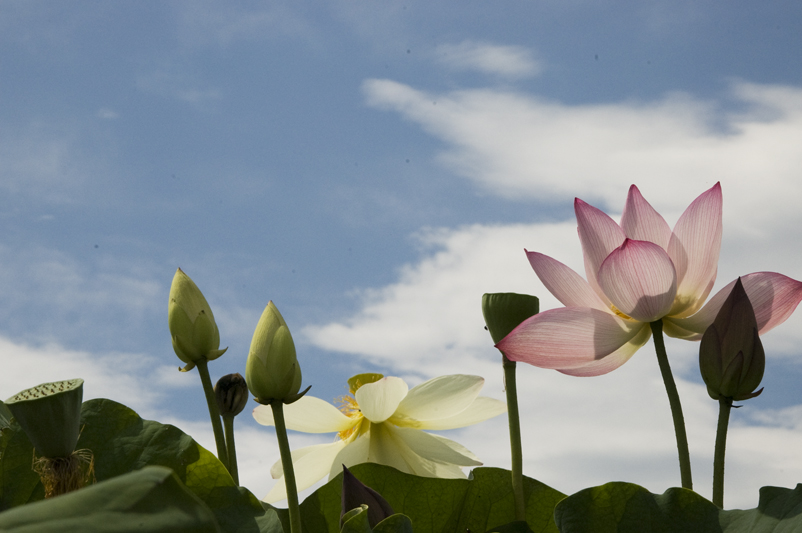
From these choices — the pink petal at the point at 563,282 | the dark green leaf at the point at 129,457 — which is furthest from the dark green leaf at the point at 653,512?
the dark green leaf at the point at 129,457

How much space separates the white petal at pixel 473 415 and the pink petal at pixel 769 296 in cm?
39

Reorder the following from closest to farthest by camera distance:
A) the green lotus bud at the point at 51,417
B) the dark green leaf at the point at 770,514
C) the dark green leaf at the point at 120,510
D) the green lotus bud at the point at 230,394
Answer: the dark green leaf at the point at 120,510, the green lotus bud at the point at 51,417, the dark green leaf at the point at 770,514, the green lotus bud at the point at 230,394

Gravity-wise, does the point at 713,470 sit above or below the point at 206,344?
below

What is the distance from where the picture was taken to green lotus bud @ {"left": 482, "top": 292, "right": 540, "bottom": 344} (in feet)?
2.74

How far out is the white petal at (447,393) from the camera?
3.37 feet

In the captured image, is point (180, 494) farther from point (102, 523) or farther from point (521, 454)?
point (521, 454)

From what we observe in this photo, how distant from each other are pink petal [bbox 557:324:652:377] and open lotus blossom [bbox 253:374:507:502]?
23 cm

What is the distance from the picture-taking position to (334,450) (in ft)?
3.45

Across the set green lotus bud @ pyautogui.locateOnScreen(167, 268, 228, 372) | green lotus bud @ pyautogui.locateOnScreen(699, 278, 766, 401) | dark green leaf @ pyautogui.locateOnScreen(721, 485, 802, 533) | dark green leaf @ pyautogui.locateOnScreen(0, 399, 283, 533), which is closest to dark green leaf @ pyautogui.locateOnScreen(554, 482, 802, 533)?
dark green leaf @ pyautogui.locateOnScreen(721, 485, 802, 533)

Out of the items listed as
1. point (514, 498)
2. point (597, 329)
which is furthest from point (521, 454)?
point (597, 329)

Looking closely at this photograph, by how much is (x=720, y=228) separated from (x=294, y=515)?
572mm

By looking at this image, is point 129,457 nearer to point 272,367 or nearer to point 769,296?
point 272,367

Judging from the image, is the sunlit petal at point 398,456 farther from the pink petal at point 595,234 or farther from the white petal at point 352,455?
the pink petal at point 595,234

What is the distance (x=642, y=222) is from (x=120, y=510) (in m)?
0.69
